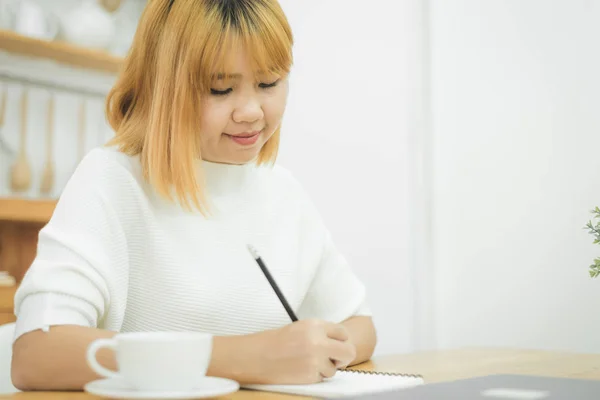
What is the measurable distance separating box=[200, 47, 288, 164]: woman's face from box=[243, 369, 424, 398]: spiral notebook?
0.40m

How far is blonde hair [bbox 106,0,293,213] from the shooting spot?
3.63 ft

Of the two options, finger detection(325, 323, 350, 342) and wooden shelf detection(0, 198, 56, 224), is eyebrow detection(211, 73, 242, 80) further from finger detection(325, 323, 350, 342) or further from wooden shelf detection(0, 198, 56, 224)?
wooden shelf detection(0, 198, 56, 224)

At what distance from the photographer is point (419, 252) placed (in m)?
2.52

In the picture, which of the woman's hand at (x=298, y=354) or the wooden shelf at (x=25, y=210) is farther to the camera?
the wooden shelf at (x=25, y=210)

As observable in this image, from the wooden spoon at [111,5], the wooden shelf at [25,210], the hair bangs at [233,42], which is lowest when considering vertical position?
the wooden shelf at [25,210]

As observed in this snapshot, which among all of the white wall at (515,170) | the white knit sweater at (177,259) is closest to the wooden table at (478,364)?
the white knit sweater at (177,259)

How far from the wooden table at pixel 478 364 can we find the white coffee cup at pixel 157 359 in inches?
5.4

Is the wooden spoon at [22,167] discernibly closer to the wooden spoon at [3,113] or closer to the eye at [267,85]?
the wooden spoon at [3,113]

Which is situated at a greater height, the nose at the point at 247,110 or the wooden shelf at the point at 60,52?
the wooden shelf at the point at 60,52

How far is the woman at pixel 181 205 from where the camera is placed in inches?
39.4

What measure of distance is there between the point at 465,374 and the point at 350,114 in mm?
1658

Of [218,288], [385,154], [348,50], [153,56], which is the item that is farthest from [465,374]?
[348,50]

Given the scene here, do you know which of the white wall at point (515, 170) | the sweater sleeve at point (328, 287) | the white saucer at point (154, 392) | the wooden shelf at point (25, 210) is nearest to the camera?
the white saucer at point (154, 392)

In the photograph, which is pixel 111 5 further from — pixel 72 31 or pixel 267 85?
pixel 267 85
